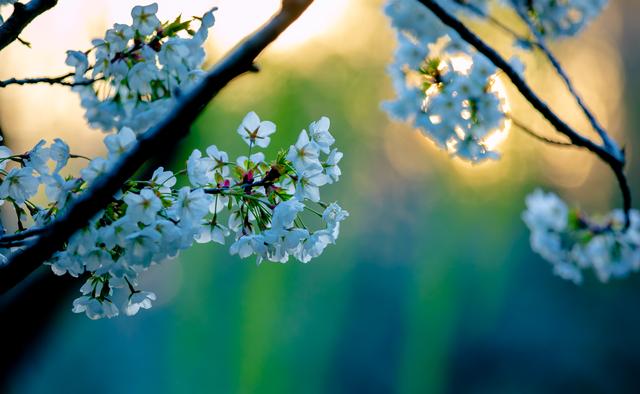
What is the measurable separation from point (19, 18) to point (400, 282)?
8.96 metres

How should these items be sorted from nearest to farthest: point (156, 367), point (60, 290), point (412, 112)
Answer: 1. point (412, 112)
2. point (60, 290)
3. point (156, 367)

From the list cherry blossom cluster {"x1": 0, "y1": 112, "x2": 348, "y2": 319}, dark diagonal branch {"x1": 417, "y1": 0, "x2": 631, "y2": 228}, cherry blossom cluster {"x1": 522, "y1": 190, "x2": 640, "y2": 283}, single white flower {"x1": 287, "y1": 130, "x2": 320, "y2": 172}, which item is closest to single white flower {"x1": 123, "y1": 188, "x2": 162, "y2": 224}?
cherry blossom cluster {"x1": 0, "y1": 112, "x2": 348, "y2": 319}

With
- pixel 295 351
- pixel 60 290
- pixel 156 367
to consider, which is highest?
pixel 60 290

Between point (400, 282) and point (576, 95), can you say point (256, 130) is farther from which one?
point (400, 282)

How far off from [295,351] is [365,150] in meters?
2.99

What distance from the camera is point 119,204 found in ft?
2.74

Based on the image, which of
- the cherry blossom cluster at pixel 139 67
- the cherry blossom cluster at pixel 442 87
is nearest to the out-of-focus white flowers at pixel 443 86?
the cherry blossom cluster at pixel 442 87

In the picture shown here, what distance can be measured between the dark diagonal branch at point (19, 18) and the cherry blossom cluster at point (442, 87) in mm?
880

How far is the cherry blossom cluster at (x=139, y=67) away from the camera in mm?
915

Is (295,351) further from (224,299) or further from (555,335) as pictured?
(555,335)

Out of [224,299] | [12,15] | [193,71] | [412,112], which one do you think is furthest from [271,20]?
[224,299]

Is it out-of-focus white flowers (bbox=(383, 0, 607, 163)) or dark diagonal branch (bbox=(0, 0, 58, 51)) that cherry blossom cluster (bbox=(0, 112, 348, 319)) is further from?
out-of-focus white flowers (bbox=(383, 0, 607, 163))

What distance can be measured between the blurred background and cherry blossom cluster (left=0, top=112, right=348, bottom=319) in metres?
6.77

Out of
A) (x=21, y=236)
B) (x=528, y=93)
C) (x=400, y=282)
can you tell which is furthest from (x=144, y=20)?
(x=400, y=282)
